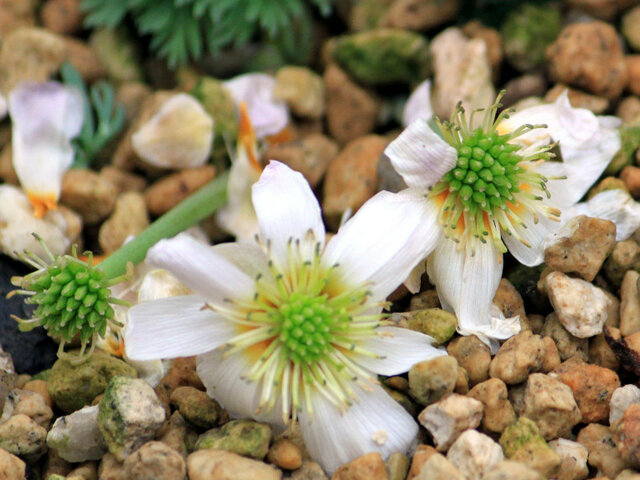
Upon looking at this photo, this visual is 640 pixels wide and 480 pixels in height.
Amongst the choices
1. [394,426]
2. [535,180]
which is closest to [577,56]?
[535,180]

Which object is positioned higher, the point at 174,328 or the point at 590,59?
the point at 590,59

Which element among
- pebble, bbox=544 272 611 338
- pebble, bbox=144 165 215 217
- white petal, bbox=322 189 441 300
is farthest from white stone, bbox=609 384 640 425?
pebble, bbox=144 165 215 217

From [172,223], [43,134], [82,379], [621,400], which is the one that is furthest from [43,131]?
[621,400]

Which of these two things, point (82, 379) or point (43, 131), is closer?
point (82, 379)

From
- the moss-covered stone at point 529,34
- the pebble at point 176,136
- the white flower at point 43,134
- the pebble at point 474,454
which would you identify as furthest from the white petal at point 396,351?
the moss-covered stone at point 529,34

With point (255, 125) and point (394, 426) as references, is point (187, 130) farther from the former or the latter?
point (394, 426)

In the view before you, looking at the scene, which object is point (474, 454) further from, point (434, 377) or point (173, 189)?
point (173, 189)

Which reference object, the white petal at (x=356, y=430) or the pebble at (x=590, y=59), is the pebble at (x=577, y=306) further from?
the pebble at (x=590, y=59)
